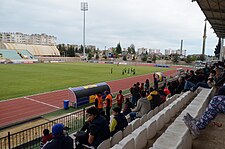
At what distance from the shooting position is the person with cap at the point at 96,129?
381 cm

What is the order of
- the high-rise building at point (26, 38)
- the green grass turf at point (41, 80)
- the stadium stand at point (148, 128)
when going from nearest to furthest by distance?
the stadium stand at point (148, 128), the green grass turf at point (41, 80), the high-rise building at point (26, 38)

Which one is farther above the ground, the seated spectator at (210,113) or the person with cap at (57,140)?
the seated spectator at (210,113)

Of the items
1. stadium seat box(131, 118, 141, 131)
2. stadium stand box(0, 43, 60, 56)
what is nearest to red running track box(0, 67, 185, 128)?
stadium seat box(131, 118, 141, 131)

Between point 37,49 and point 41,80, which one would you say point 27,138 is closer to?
point 41,80

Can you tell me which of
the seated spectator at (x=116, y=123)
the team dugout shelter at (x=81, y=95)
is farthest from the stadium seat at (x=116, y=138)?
the team dugout shelter at (x=81, y=95)

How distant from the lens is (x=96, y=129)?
3811mm

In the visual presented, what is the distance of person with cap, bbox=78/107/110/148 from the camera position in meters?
3.81

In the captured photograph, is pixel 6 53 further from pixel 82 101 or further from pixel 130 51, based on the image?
pixel 130 51

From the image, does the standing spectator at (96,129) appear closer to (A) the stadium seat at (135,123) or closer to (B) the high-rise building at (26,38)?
(A) the stadium seat at (135,123)

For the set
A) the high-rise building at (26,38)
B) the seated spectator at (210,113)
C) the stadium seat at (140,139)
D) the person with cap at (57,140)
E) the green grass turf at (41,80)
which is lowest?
the green grass turf at (41,80)

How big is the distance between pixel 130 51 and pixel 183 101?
153136 millimetres

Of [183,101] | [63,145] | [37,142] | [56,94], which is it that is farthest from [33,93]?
[63,145]

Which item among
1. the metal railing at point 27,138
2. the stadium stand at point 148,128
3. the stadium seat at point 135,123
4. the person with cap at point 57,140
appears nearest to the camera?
the person with cap at point 57,140

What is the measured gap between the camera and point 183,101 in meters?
7.36
